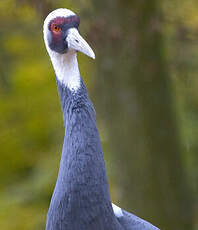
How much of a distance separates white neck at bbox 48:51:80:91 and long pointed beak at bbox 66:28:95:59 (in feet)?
0.46

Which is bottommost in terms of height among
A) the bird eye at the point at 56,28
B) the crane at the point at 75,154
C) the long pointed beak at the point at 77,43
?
the crane at the point at 75,154

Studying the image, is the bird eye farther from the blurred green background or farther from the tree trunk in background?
the tree trunk in background

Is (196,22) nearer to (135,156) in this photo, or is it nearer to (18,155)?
(135,156)

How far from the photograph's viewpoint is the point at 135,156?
24.5 ft

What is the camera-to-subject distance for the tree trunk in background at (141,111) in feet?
23.6

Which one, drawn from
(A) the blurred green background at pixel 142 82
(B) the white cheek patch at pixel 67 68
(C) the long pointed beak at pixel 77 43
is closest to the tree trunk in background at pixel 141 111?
(A) the blurred green background at pixel 142 82

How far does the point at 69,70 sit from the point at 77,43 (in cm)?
27

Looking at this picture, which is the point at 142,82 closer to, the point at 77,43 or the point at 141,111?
the point at 141,111

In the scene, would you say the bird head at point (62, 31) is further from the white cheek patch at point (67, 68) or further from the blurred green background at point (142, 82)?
the blurred green background at point (142, 82)

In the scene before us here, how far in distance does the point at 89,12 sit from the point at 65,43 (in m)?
3.09

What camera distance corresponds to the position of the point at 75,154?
13.2 ft

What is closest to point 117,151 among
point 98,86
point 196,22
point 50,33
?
point 98,86

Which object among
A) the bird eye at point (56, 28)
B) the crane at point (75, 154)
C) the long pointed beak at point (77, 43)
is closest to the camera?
the long pointed beak at point (77, 43)

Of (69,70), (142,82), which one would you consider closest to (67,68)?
(69,70)
